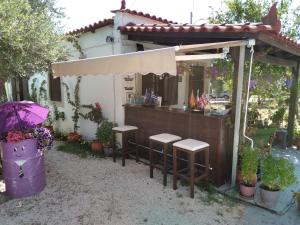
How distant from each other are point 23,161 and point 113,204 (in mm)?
2611

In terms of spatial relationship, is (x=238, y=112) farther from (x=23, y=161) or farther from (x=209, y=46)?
(x=23, y=161)

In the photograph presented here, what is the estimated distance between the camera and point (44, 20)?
7.43 metres

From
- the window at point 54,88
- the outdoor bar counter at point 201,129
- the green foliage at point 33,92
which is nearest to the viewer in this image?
the outdoor bar counter at point 201,129

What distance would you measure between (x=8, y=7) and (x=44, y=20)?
131 cm

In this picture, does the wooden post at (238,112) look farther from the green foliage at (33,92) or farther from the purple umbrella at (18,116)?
the green foliage at (33,92)

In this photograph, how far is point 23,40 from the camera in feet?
21.4

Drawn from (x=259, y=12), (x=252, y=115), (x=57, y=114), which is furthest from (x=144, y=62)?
(x=259, y=12)

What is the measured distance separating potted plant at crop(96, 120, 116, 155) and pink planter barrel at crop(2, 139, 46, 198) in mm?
3187

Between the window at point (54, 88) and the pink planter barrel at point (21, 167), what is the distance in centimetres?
724

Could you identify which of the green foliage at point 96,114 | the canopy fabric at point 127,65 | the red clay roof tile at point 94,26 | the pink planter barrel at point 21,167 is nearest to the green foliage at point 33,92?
the red clay roof tile at point 94,26

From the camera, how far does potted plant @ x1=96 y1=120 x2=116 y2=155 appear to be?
9.70m

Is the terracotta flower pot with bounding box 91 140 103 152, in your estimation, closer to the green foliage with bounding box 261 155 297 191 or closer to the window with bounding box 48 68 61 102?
the window with bounding box 48 68 61 102

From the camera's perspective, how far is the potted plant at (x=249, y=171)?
631cm

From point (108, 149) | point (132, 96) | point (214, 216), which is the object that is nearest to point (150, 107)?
point (132, 96)
